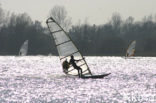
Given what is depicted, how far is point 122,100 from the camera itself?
18438 mm

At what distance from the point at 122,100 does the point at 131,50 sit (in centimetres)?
5381

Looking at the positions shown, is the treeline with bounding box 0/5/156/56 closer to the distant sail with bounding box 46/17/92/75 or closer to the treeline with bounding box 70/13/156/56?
Result: the treeline with bounding box 70/13/156/56

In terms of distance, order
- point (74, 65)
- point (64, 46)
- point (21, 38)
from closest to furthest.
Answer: point (74, 65) < point (64, 46) < point (21, 38)

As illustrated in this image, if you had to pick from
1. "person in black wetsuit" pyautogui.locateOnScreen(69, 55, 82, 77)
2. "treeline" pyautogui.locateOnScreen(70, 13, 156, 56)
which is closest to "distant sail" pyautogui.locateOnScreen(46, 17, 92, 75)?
"person in black wetsuit" pyautogui.locateOnScreen(69, 55, 82, 77)

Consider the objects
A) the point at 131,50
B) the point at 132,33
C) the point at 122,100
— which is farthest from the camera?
the point at 132,33

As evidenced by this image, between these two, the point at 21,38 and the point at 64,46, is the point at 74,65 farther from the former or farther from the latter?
the point at 21,38

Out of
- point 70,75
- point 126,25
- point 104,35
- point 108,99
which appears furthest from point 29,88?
point 126,25

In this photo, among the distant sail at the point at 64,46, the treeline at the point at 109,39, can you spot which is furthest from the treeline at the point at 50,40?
the distant sail at the point at 64,46

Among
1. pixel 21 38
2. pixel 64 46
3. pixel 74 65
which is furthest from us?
pixel 21 38

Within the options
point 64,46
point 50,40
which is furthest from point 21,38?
→ point 64,46

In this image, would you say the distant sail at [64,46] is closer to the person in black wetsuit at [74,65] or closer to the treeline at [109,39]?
the person in black wetsuit at [74,65]

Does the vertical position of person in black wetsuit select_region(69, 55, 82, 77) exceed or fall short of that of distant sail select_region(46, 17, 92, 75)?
it falls short

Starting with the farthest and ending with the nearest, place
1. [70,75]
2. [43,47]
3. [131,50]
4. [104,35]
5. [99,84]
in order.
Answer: [104,35] < [43,47] < [131,50] < [70,75] < [99,84]

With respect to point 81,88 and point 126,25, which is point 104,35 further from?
point 81,88
